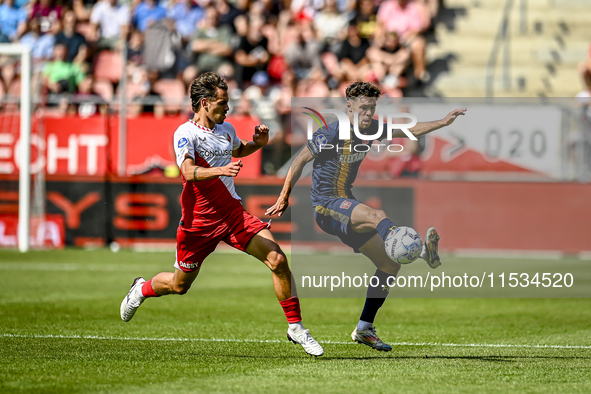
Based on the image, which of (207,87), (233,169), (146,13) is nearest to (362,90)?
(207,87)

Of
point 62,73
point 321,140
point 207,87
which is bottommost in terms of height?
point 321,140

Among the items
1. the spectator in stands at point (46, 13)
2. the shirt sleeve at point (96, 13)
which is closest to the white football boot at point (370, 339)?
the shirt sleeve at point (96, 13)

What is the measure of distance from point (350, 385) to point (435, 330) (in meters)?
3.00

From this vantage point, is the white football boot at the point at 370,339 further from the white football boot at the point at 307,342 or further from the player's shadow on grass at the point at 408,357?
the white football boot at the point at 307,342

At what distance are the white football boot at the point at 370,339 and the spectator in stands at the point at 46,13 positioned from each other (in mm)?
15329

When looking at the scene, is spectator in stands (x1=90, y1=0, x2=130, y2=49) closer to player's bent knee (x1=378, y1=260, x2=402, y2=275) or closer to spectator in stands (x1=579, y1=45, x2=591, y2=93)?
spectator in stands (x1=579, y1=45, x2=591, y2=93)

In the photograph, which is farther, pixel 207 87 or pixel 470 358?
pixel 470 358

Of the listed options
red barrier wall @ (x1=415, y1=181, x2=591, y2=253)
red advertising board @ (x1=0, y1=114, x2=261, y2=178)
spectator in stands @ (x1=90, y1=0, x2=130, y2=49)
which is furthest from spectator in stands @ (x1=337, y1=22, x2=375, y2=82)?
spectator in stands @ (x1=90, y1=0, x2=130, y2=49)

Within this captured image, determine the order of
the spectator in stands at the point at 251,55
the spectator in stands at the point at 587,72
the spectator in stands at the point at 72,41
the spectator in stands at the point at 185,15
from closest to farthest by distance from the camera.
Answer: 1. the spectator in stands at the point at 587,72
2. the spectator in stands at the point at 251,55
3. the spectator in stands at the point at 72,41
4. the spectator in stands at the point at 185,15

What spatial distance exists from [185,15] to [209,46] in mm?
1491

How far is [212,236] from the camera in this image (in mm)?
6945

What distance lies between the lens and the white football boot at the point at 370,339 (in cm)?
723

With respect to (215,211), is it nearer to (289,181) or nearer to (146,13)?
(289,181)

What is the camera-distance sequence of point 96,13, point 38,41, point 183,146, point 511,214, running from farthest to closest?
1. point 96,13
2. point 38,41
3. point 511,214
4. point 183,146
